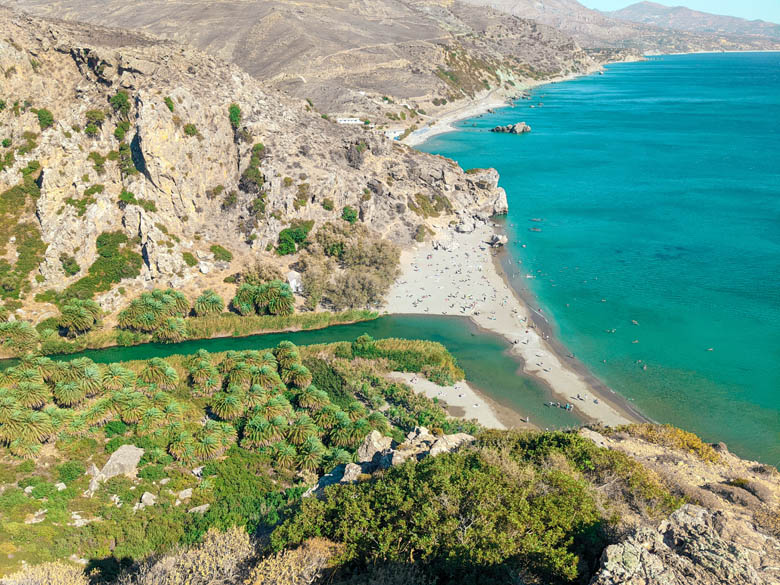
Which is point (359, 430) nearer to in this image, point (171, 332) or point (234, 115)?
point (171, 332)

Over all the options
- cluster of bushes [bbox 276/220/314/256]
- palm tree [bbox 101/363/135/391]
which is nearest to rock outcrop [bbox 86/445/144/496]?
palm tree [bbox 101/363/135/391]

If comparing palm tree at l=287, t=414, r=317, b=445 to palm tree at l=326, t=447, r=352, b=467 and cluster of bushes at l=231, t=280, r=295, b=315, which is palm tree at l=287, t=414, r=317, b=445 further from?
cluster of bushes at l=231, t=280, r=295, b=315

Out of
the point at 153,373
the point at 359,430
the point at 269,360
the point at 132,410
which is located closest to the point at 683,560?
the point at 359,430

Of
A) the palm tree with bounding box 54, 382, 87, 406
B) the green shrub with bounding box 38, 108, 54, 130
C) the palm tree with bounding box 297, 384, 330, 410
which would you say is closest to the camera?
the palm tree with bounding box 54, 382, 87, 406

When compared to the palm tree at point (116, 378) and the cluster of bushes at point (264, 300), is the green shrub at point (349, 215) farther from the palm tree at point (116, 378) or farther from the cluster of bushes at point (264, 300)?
the palm tree at point (116, 378)

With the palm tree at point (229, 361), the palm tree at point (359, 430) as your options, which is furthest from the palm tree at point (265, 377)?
the palm tree at point (359, 430)

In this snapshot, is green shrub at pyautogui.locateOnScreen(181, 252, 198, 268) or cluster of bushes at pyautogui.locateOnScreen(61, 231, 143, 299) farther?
green shrub at pyautogui.locateOnScreen(181, 252, 198, 268)
